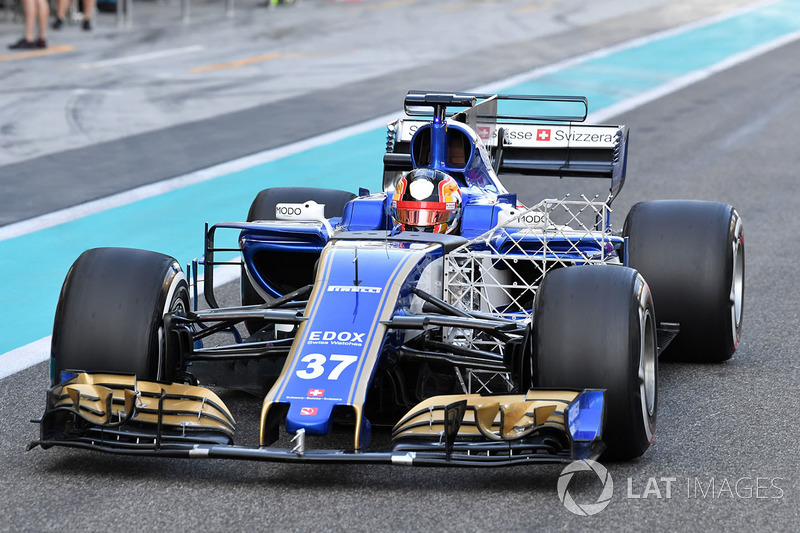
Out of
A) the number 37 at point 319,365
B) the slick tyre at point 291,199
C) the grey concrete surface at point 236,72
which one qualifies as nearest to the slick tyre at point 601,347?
the number 37 at point 319,365

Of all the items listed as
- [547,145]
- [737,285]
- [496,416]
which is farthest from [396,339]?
[547,145]

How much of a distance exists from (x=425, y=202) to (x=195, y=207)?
227 inches

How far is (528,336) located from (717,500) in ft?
3.59

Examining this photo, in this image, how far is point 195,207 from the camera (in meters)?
12.4

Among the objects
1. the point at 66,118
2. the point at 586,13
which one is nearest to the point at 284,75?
the point at 66,118

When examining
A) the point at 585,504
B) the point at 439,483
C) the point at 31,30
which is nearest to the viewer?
the point at 585,504

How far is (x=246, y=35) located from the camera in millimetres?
26078

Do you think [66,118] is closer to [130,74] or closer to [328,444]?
[130,74]

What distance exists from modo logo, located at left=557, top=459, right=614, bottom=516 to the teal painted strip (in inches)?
156

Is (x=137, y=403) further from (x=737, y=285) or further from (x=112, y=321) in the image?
(x=737, y=285)

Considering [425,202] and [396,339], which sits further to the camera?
[425,202]

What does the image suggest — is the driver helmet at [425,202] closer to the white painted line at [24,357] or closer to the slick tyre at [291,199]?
the slick tyre at [291,199]

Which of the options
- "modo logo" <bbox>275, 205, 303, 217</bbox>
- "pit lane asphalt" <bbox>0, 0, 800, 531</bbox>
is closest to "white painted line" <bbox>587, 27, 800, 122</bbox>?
"modo logo" <bbox>275, 205, 303, 217</bbox>

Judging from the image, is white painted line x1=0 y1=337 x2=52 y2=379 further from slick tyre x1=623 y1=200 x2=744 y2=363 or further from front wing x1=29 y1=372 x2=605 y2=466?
slick tyre x1=623 y1=200 x2=744 y2=363
